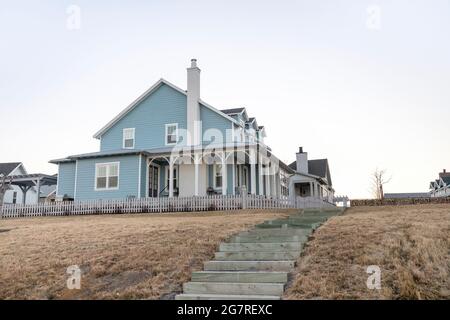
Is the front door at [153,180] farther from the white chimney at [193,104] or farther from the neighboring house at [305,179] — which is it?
the neighboring house at [305,179]

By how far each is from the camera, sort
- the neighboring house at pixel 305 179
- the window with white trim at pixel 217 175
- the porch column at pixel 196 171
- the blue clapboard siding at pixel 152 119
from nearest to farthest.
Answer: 1. the porch column at pixel 196 171
2. the window with white trim at pixel 217 175
3. the blue clapboard siding at pixel 152 119
4. the neighboring house at pixel 305 179

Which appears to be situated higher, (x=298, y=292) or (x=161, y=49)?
(x=161, y=49)

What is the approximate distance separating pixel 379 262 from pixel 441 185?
57597 mm

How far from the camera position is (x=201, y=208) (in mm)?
20094

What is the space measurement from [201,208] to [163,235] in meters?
8.90

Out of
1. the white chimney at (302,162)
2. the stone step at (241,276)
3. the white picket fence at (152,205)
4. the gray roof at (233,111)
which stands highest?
the gray roof at (233,111)

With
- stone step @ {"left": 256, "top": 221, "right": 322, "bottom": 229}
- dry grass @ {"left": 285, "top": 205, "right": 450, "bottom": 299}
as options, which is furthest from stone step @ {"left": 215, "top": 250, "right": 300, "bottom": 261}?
stone step @ {"left": 256, "top": 221, "right": 322, "bottom": 229}

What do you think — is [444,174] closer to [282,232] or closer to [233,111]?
[233,111]

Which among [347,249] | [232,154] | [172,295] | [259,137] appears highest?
[259,137]

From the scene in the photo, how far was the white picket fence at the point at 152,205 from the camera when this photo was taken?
774 inches

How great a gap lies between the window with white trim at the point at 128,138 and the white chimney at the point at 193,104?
4090 millimetres

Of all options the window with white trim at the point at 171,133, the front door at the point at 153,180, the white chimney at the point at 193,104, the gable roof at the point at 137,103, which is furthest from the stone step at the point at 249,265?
the gable roof at the point at 137,103

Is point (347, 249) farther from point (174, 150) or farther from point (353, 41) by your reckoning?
point (174, 150)
